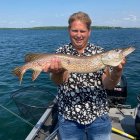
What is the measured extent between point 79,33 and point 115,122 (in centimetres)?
325

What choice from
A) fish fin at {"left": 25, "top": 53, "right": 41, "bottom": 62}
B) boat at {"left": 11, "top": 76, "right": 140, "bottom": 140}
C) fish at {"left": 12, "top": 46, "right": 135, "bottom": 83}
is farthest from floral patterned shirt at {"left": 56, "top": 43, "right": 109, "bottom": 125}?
boat at {"left": 11, "top": 76, "right": 140, "bottom": 140}

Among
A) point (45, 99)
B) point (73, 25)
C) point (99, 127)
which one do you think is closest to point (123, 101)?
point (45, 99)

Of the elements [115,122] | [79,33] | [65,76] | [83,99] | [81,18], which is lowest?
[115,122]

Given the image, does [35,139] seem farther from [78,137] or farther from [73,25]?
[73,25]

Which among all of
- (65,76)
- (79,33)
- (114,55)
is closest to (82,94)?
(65,76)

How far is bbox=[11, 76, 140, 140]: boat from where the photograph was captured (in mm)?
5704

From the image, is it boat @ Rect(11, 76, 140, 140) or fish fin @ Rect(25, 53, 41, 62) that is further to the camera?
boat @ Rect(11, 76, 140, 140)

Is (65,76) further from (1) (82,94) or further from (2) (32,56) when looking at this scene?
(2) (32,56)

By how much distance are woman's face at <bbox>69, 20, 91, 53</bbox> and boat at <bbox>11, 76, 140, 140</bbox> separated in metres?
2.12

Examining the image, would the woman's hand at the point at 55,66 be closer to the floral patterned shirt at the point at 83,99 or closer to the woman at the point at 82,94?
the woman at the point at 82,94

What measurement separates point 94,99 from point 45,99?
4026 millimetres

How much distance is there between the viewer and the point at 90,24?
A: 396 centimetres

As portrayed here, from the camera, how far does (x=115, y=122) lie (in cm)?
646

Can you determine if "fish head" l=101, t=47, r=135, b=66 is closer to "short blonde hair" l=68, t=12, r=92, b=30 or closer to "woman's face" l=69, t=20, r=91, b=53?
"woman's face" l=69, t=20, r=91, b=53
